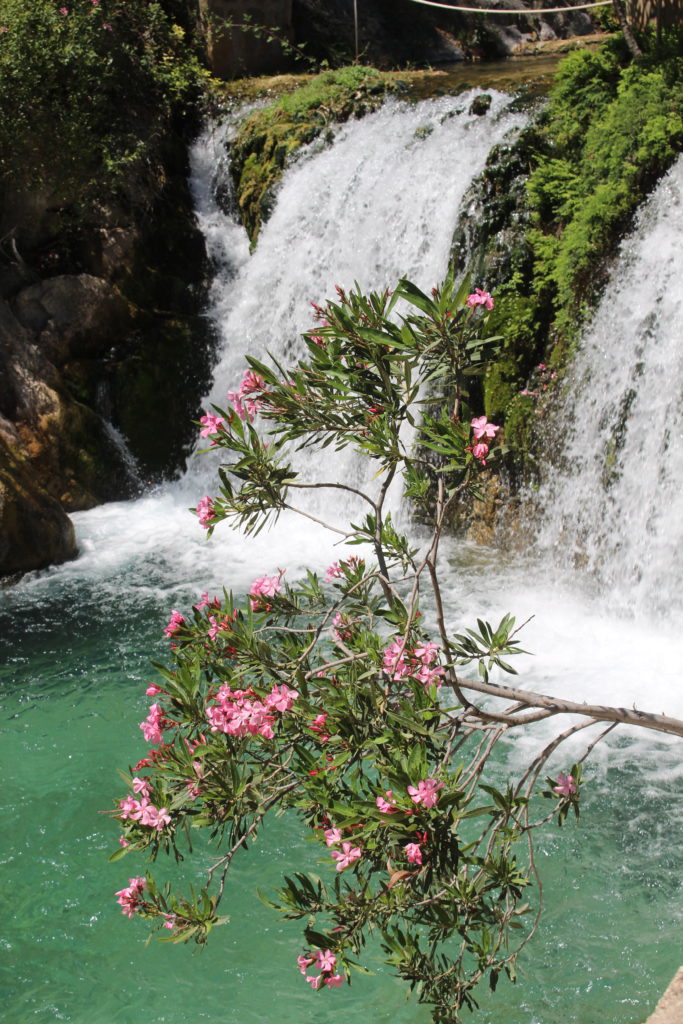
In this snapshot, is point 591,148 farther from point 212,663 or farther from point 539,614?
point 212,663

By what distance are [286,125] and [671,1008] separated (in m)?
11.0

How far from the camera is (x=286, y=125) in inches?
465

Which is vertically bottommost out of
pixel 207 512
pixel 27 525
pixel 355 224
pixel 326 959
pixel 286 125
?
pixel 27 525

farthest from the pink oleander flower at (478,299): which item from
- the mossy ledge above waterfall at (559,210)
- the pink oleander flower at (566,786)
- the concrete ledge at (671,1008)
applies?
the mossy ledge above waterfall at (559,210)

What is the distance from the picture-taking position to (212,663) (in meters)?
2.75

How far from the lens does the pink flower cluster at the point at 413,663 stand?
2645 mm

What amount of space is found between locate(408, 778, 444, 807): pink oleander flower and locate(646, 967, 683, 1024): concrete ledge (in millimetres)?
1095

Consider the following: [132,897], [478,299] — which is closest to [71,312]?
[478,299]

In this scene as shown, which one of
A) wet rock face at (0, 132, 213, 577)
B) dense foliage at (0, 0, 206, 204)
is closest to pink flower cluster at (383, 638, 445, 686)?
wet rock face at (0, 132, 213, 577)

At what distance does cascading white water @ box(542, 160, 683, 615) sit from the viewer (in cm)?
736

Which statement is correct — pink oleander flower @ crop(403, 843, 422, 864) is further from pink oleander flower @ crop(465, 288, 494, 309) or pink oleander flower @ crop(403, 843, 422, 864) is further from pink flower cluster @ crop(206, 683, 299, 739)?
pink oleander flower @ crop(465, 288, 494, 309)

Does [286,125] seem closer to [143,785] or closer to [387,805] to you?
[143,785]

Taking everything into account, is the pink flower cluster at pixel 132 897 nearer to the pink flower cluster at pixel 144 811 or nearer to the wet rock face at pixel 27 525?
the pink flower cluster at pixel 144 811

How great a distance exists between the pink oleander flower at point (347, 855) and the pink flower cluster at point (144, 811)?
0.51 metres
